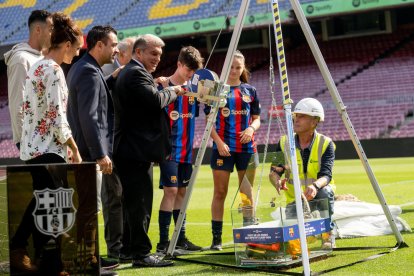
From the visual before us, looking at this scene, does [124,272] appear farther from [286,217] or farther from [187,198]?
[286,217]

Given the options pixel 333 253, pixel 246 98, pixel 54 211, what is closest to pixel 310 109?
pixel 246 98

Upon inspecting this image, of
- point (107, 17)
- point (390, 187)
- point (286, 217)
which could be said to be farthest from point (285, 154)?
point (107, 17)

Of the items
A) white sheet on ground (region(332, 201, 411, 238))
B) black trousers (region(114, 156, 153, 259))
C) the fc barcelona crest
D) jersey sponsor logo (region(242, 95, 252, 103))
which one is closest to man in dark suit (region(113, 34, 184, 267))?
black trousers (region(114, 156, 153, 259))

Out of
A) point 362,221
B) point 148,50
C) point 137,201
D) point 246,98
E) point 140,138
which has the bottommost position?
point 362,221

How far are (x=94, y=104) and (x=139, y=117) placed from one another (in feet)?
2.02

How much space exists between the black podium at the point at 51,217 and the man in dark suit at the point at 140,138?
1929mm

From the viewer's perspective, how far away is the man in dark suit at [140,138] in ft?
19.6

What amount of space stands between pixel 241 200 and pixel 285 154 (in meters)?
0.55

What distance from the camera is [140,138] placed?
19.8 ft

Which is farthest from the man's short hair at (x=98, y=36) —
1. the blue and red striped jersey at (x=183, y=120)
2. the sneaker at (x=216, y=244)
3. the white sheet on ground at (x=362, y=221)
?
the white sheet on ground at (x=362, y=221)

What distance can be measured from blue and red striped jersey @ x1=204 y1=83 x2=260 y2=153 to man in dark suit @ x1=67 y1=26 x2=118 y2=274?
5.76 ft

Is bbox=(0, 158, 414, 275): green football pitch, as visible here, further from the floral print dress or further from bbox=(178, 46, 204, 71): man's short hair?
bbox=(178, 46, 204, 71): man's short hair

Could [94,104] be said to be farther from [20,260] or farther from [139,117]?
[20,260]

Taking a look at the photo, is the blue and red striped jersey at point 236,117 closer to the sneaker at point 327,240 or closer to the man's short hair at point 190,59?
the man's short hair at point 190,59
